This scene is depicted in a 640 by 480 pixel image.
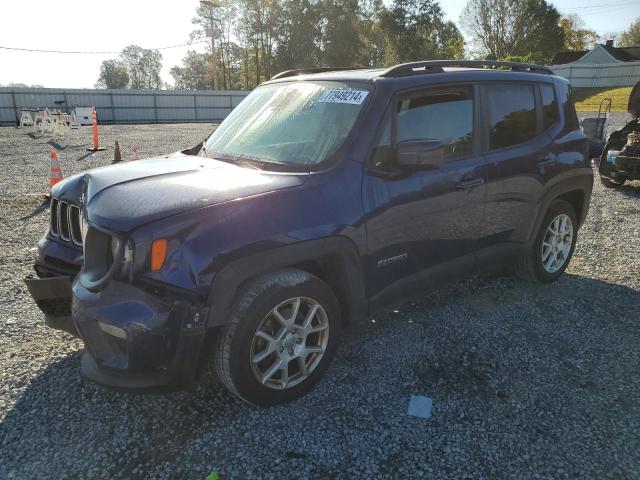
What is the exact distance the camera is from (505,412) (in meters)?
2.82

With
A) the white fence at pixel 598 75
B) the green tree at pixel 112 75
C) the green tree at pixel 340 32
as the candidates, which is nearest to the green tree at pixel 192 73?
the green tree at pixel 112 75

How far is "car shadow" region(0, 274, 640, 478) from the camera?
2564 millimetres

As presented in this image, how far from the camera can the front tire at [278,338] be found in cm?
254

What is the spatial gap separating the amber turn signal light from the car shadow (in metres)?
0.97

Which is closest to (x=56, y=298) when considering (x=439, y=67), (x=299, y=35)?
(x=439, y=67)

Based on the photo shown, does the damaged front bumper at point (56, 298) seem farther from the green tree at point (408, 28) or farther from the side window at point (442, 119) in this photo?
the green tree at point (408, 28)

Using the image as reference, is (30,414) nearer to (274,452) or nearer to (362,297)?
(274,452)

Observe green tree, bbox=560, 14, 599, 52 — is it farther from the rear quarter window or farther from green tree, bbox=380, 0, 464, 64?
the rear quarter window

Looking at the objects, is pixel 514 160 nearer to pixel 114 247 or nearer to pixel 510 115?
pixel 510 115

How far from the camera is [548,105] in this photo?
14.2ft

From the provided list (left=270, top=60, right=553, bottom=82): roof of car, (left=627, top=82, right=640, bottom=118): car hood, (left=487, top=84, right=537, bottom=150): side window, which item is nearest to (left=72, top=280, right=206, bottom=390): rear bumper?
(left=270, top=60, right=553, bottom=82): roof of car

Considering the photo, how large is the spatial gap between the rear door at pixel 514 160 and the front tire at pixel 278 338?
1631 millimetres

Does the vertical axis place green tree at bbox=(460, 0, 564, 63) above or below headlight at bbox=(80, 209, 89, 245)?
above

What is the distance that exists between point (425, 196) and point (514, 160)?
1116 mm
